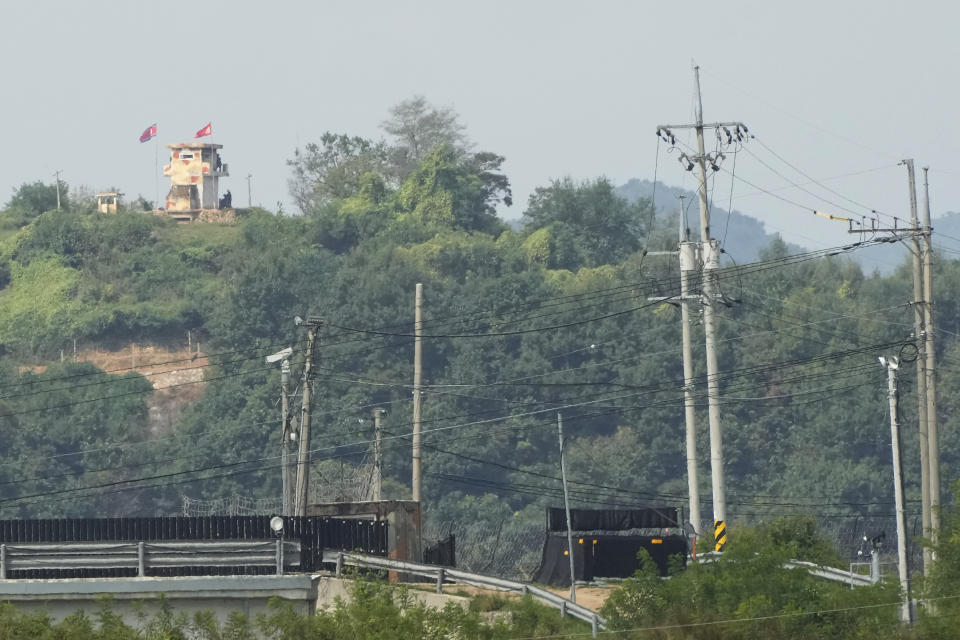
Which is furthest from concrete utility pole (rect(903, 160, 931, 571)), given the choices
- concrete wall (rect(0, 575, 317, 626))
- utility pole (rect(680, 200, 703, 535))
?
concrete wall (rect(0, 575, 317, 626))

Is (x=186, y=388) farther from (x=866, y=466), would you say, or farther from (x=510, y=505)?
(x=866, y=466)

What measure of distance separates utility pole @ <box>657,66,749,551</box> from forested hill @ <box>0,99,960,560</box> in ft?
134

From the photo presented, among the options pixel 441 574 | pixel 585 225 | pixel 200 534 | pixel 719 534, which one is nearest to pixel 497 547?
pixel 719 534

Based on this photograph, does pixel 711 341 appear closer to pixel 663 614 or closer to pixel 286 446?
pixel 286 446

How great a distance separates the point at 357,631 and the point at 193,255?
4132 inches

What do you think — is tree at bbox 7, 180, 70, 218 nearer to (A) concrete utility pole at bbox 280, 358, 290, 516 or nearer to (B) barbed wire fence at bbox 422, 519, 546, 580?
(B) barbed wire fence at bbox 422, 519, 546, 580

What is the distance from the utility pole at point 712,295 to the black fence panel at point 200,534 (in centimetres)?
1133

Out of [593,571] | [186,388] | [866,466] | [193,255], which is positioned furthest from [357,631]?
[193,255]

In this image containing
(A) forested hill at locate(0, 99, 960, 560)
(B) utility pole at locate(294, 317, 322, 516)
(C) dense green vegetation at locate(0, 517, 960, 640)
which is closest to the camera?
(C) dense green vegetation at locate(0, 517, 960, 640)

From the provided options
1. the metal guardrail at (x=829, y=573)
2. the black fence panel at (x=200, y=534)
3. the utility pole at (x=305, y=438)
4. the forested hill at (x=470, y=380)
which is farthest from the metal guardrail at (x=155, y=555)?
the forested hill at (x=470, y=380)

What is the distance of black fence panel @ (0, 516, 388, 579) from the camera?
3103cm

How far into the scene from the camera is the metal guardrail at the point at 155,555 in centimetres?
3086

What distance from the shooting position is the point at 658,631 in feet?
92.7

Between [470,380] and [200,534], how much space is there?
75370 mm
